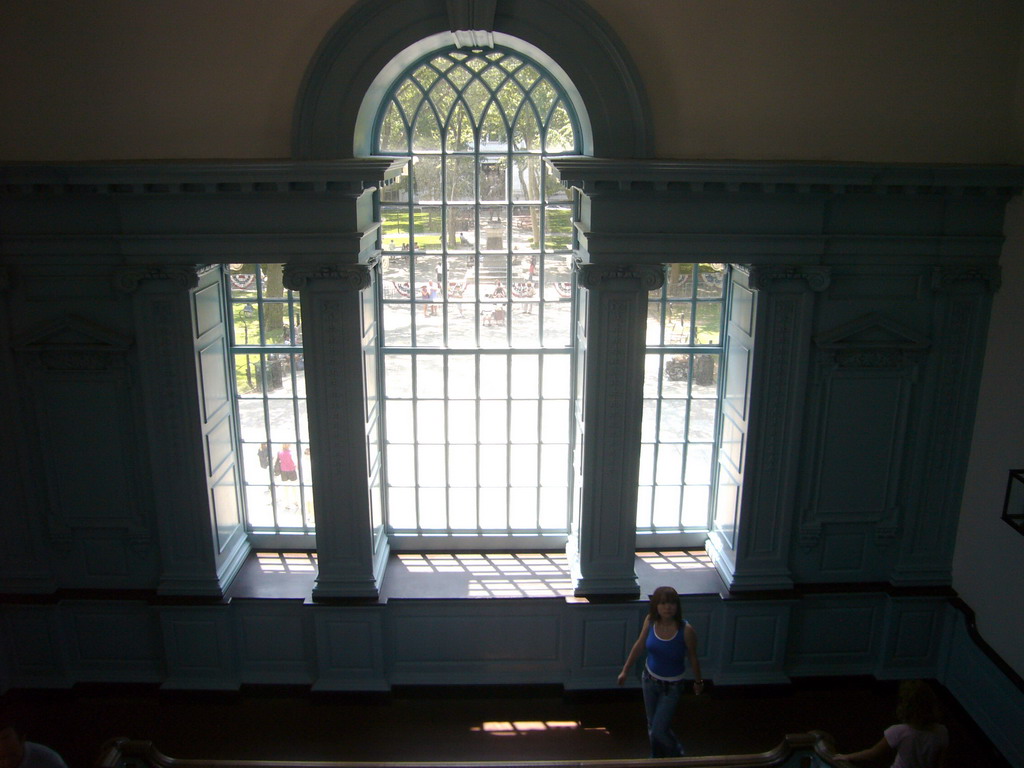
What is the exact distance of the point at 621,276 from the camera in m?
7.28

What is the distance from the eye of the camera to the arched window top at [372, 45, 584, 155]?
770 centimetres

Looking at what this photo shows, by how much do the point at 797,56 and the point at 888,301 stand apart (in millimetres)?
2184

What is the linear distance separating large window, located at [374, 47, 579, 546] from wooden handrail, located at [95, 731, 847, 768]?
3.42 metres

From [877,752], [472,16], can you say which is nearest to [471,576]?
[877,752]

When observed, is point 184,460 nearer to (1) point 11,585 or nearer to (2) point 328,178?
(1) point 11,585

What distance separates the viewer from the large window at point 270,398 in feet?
27.2

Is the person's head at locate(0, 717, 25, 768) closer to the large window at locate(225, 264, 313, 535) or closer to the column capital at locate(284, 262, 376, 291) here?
the large window at locate(225, 264, 313, 535)

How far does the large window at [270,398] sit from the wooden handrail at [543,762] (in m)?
3.26

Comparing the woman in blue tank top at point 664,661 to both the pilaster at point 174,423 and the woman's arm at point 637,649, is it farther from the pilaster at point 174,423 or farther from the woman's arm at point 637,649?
the pilaster at point 174,423

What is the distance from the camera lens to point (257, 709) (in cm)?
815

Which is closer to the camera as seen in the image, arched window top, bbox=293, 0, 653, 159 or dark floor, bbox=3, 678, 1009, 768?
arched window top, bbox=293, 0, 653, 159

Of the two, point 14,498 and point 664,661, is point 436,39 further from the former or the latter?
point 14,498

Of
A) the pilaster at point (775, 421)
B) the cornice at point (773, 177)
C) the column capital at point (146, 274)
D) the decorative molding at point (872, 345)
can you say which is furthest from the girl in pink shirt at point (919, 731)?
the column capital at point (146, 274)

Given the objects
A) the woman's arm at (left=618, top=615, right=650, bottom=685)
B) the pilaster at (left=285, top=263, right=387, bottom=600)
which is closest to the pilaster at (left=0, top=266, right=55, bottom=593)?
the pilaster at (left=285, top=263, right=387, bottom=600)
